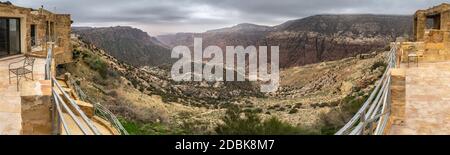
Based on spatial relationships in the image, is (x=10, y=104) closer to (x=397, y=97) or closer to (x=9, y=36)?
(x=397, y=97)

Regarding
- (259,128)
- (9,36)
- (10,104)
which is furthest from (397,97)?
(9,36)

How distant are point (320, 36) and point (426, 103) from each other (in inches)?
3194

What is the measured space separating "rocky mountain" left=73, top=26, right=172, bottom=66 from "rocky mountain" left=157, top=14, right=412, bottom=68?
15.2 meters

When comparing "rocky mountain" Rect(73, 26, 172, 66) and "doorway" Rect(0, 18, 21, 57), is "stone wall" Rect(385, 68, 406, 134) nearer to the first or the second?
"doorway" Rect(0, 18, 21, 57)

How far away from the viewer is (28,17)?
49.8 ft

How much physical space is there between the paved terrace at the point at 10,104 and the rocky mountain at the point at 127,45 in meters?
55.4

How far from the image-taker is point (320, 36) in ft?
284

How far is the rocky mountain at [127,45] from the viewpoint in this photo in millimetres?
70312

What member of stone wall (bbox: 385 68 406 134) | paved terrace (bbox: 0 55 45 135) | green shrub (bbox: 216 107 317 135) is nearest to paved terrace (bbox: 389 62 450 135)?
stone wall (bbox: 385 68 406 134)

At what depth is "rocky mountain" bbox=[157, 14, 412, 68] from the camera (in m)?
74.6
